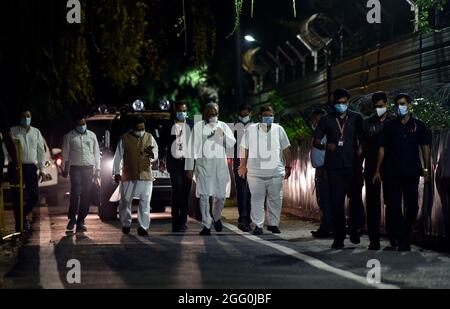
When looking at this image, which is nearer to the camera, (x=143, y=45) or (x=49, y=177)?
(x=143, y=45)

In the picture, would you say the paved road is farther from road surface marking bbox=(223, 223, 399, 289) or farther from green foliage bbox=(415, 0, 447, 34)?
green foliage bbox=(415, 0, 447, 34)

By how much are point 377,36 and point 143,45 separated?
9.36 m

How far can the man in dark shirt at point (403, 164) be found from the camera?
13.4 metres

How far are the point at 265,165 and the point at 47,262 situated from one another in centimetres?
468

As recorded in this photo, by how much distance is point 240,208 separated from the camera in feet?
56.6

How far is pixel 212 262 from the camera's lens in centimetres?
1203

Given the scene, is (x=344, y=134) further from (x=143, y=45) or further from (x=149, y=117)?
(x=149, y=117)

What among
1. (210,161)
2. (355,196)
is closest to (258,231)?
(210,161)

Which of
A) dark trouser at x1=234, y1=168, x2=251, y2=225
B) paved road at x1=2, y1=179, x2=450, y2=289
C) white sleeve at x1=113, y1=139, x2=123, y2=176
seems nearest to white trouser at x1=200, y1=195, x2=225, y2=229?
paved road at x1=2, y1=179, x2=450, y2=289
